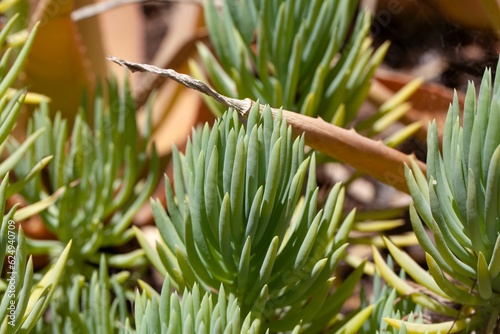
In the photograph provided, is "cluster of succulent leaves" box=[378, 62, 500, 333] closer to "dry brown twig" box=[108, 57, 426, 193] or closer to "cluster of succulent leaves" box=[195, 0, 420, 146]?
"dry brown twig" box=[108, 57, 426, 193]

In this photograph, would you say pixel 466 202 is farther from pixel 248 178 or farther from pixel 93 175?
pixel 93 175

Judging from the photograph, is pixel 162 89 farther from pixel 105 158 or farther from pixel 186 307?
pixel 186 307

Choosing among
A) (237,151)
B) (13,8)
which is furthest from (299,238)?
(13,8)

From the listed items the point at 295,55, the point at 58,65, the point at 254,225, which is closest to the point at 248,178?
the point at 254,225

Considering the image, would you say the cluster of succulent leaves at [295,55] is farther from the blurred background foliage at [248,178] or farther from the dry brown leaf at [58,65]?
the dry brown leaf at [58,65]

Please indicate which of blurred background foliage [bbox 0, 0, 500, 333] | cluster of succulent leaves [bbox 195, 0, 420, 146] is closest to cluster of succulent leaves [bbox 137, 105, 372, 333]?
blurred background foliage [bbox 0, 0, 500, 333]

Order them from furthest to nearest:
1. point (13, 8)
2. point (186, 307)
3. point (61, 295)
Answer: point (13, 8), point (61, 295), point (186, 307)

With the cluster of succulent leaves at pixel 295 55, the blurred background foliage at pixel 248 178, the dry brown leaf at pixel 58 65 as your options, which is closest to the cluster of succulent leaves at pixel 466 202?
the blurred background foliage at pixel 248 178
